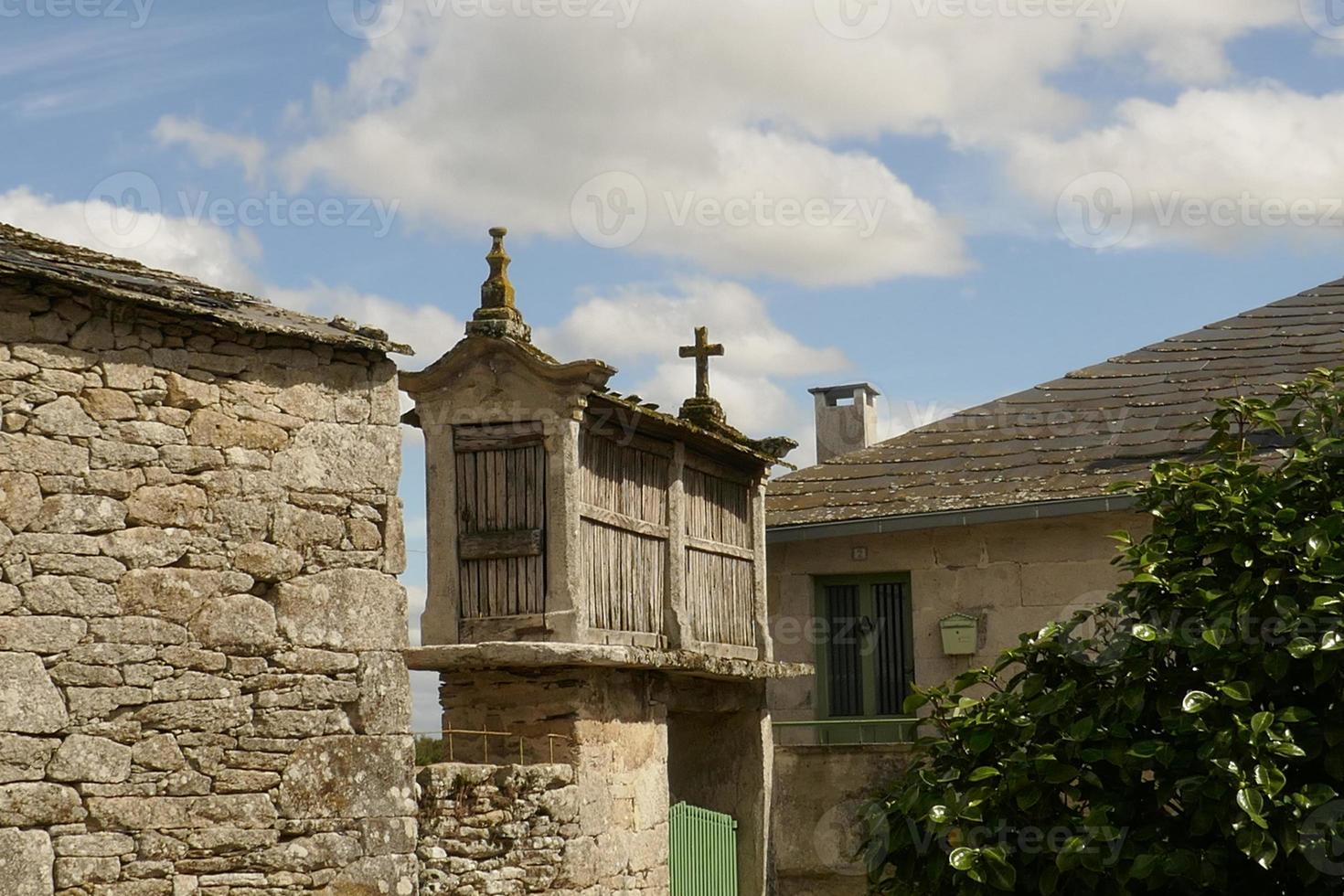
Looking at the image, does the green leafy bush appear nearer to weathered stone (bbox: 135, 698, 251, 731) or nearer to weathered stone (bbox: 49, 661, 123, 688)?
weathered stone (bbox: 135, 698, 251, 731)

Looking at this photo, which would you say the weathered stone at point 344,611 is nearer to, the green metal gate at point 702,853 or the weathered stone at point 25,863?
the weathered stone at point 25,863

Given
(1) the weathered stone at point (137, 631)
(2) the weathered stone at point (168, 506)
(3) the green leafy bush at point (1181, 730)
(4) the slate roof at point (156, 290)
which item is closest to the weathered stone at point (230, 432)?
(2) the weathered stone at point (168, 506)

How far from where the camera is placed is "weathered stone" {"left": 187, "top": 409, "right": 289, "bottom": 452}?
7547mm

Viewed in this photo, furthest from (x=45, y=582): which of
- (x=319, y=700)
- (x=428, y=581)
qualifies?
(x=428, y=581)

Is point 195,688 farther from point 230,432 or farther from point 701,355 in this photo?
point 701,355

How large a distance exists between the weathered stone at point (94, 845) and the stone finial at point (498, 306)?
4614 millimetres

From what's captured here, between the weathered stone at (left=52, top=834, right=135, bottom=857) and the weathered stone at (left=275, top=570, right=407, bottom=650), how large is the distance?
3.73 feet

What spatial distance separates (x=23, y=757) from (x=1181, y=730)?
518 cm

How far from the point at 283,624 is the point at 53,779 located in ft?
3.92

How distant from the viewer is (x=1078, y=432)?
14.3m

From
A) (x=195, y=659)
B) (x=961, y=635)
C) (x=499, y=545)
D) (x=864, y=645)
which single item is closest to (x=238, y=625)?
(x=195, y=659)

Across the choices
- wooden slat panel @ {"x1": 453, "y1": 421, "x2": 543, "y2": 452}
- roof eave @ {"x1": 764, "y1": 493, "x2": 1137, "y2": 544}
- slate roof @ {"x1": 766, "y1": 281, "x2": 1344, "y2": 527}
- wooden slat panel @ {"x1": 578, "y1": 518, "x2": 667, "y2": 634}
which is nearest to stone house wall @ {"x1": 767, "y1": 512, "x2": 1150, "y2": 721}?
roof eave @ {"x1": 764, "y1": 493, "x2": 1137, "y2": 544}

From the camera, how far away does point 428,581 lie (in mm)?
11023

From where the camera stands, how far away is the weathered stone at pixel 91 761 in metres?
7.00
